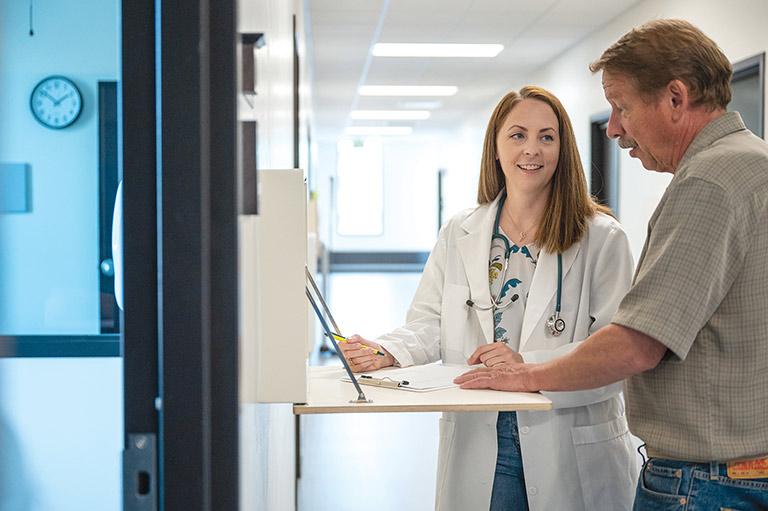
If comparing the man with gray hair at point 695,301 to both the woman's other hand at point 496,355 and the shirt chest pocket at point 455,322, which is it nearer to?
the woman's other hand at point 496,355

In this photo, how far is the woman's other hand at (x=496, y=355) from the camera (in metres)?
1.75

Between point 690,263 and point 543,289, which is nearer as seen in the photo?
point 690,263

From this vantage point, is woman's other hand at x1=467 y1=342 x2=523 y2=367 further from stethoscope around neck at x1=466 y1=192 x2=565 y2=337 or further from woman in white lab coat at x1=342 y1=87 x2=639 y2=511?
stethoscope around neck at x1=466 y1=192 x2=565 y2=337

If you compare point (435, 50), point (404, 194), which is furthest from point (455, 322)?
point (404, 194)

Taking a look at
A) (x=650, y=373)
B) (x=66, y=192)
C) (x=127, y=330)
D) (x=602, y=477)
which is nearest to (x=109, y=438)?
(x=127, y=330)

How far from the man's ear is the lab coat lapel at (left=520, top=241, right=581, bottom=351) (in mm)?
528

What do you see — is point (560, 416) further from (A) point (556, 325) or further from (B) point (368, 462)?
(B) point (368, 462)

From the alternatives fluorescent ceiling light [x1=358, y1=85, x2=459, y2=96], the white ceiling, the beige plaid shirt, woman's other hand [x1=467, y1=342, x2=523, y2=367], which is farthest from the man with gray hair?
fluorescent ceiling light [x1=358, y1=85, x2=459, y2=96]

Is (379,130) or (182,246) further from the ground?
(379,130)

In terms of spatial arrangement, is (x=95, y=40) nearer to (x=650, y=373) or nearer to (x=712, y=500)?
(x=650, y=373)

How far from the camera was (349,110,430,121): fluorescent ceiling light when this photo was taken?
12648 millimetres

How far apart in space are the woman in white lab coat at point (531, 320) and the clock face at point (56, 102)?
940 mm

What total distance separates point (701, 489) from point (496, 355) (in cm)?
53

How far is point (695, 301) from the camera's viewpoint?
130 centimetres
